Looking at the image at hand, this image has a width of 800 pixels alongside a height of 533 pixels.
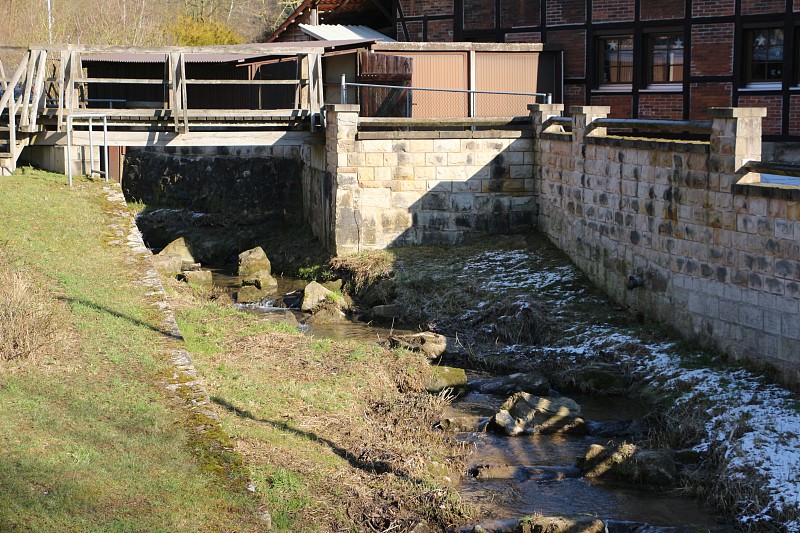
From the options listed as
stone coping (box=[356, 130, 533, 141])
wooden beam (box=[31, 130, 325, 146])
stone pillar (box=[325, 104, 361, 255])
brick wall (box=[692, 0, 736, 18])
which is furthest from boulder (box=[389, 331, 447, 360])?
brick wall (box=[692, 0, 736, 18])

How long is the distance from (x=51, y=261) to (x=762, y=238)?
29.0 ft

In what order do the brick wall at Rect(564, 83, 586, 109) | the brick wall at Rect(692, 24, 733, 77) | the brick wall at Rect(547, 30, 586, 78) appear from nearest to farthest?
the brick wall at Rect(692, 24, 733, 77) < the brick wall at Rect(547, 30, 586, 78) < the brick wall at Rect(564, 83, 586, 109)

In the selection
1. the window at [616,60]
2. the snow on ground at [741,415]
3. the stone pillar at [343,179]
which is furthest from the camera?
the window at [616,60]

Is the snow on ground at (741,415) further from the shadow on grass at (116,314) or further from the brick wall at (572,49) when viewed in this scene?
the brick wall at (572,49)

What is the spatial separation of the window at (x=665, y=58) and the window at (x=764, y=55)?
1477mm

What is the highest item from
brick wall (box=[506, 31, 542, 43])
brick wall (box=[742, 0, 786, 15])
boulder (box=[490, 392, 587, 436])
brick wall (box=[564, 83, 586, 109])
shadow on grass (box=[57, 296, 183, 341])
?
brick wall (box=[742, 0, 786, 15])

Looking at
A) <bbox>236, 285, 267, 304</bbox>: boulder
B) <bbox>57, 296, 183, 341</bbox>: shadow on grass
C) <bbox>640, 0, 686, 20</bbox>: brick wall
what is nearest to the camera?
<bbox>57, 296, 183, 341</bbox>: shadow on grass

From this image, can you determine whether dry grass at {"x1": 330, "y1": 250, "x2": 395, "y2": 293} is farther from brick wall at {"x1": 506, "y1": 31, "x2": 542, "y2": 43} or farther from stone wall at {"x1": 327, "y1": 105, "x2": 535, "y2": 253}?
brick wall at {"x1": 506, "y1": 31, "x2": 542, "y2": 43}

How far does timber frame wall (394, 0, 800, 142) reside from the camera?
19328mm

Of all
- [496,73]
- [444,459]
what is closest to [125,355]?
[444,459]

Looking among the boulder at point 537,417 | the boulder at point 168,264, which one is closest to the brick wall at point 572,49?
the boulder at point 168,264

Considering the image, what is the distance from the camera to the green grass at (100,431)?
20.8 ft

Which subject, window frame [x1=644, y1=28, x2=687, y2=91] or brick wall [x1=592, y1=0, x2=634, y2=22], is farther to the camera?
brick wall [x1=592, y1=0, x2=634, y2=22]

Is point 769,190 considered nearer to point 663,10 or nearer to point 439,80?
point 663,10
